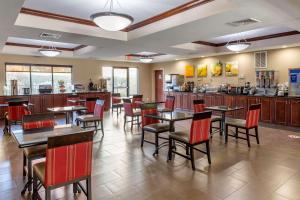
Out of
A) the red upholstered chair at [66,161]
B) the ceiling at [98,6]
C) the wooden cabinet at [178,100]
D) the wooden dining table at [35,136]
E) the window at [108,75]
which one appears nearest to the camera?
the red upholstered chair at [66,161]

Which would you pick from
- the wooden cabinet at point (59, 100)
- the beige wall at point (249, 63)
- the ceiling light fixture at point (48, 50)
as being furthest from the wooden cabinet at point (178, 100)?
the ceiling light fixture at point (48, 50)

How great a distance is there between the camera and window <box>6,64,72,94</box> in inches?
356

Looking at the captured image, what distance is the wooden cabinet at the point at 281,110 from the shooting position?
6508 mm

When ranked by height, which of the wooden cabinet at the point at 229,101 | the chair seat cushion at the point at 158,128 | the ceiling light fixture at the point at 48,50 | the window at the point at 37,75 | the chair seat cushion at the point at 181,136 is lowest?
the chair seat cushion at the point at 181,136

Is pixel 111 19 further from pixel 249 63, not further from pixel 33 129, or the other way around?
pixel 249 63

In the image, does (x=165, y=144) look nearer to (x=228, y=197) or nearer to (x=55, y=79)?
(x=228, y=197)

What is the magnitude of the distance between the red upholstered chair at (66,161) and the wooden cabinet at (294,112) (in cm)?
628

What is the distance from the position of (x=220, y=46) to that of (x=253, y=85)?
6.10 ft

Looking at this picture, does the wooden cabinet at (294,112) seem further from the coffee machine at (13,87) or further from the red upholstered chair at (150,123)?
the coffee machine at (13,87)

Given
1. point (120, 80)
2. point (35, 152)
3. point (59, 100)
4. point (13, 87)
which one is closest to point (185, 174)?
point (35, 152)

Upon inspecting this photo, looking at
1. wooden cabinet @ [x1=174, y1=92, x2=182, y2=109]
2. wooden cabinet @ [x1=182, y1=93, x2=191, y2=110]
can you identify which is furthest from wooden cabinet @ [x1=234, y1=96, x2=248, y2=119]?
wooden cabinet @ [x1=174, y1=92, x2=182, y2=109]

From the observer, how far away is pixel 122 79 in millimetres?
12070

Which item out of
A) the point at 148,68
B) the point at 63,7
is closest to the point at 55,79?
the point at 148,68

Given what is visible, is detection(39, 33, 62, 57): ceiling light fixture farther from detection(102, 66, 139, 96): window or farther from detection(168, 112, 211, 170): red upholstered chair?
detection(168, 112, 211, 170): red upholstered chair
